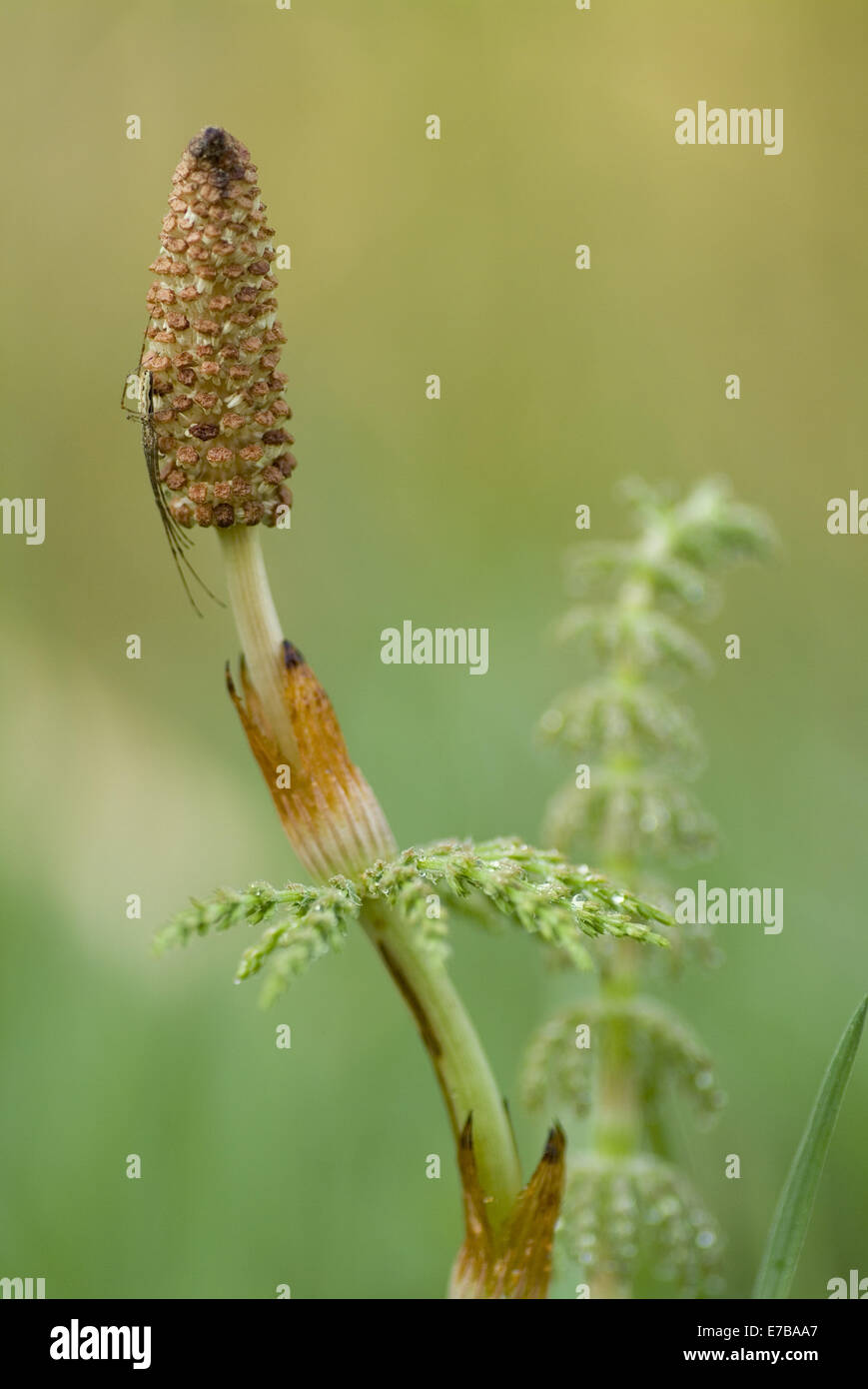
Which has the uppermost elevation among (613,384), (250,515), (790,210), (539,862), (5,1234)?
(790,210)

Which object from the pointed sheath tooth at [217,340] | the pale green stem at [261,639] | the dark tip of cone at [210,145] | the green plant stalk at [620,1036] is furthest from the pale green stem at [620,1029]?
the dark tip of cone at [210,145]

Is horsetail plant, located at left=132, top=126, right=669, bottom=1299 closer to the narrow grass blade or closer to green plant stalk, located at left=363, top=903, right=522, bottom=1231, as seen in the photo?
green plant stalk, located at left=363, top=903, right=522, bottom=1231

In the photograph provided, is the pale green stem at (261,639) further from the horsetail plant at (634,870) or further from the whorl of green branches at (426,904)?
the horsetail plant at (634,870)

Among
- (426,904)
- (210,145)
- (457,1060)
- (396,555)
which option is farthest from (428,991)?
(396,555)

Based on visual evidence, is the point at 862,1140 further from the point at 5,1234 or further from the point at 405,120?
the point at 405,120

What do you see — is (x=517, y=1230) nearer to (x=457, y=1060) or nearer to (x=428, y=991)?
(x=457, y=1060)
